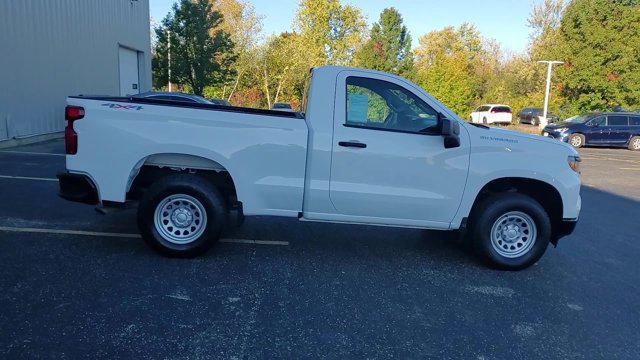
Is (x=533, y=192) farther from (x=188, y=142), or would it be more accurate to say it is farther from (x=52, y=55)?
(x=52, y=55)

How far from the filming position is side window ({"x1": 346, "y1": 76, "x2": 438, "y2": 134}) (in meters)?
4.83

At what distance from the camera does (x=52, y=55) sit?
13664 millimetres

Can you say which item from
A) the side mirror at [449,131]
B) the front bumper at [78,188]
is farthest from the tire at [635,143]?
the front bumper at [78,188]

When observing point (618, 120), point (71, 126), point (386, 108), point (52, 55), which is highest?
point (52, 55)

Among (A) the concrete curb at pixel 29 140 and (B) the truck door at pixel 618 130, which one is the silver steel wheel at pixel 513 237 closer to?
(A) the concrete curb at pixel 29 140

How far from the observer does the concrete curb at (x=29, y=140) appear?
11.9 m

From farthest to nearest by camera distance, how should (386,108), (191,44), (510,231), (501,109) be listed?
(501,109) < (191,44) < (510,231) < (386,108)

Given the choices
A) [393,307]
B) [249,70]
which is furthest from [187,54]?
[393,307]

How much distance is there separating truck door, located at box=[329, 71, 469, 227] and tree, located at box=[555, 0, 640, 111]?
29.8 metres

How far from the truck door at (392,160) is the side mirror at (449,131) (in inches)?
3.1

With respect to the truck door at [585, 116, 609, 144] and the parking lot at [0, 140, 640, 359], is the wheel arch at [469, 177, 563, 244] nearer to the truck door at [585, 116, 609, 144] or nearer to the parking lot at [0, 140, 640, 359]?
the parking lot at [0, 140, 640, 359]

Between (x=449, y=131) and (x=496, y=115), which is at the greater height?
(x=496, y=115)

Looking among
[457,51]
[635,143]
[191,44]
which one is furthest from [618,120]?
[457,51]

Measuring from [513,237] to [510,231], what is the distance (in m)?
0.08
